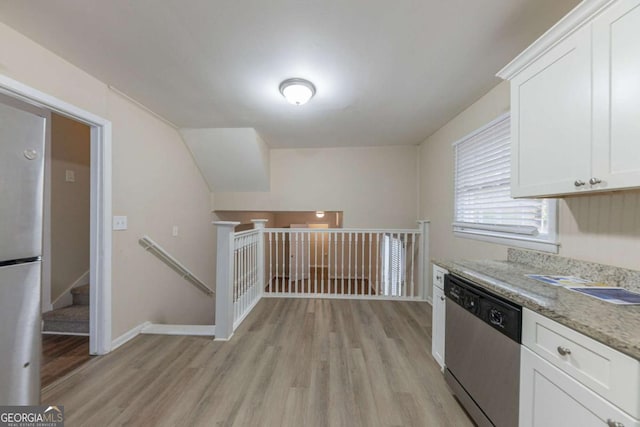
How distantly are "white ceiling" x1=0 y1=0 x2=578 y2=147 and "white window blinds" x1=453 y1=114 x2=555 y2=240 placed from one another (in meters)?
0.44

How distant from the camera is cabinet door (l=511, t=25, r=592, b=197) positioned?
1.14 metres

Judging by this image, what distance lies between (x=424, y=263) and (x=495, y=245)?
1.40m

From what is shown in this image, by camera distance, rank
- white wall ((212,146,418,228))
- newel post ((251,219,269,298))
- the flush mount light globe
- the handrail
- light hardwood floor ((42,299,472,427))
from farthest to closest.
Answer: white wall ((212,146,418,228)), newel post ((251,219,269,298)), the handrail, the flush mount light globe, light hardwood floor ((42,299,472,427))

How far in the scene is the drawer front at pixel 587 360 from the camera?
27.8 inches

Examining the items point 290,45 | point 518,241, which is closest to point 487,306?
point 518,241

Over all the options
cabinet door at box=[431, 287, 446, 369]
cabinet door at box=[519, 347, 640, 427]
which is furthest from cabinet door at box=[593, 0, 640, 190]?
cabinet door at box=[431, 287, 446, 369]

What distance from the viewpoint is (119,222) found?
7.38ft

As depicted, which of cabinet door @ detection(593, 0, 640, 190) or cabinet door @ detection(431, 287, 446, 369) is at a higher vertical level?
cabinet door @ detection(593, 0, 640, 190)

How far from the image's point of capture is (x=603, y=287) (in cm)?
124

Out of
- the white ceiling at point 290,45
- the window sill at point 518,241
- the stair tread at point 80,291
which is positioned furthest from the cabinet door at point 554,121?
the stair tread at point 80,291

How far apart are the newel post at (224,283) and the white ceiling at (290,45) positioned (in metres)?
1.33

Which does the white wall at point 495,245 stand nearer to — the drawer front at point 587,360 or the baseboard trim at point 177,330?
the drawer front at point 587,360

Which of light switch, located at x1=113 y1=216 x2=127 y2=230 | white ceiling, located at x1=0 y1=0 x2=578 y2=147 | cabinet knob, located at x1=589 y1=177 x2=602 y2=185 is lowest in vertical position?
light switch, located at x1=113 y1=216 x2=127 y2=230

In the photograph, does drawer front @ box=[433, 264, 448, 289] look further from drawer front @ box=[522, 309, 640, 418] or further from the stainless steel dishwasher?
drawer front @ box=[522, 309, 640, 418]
